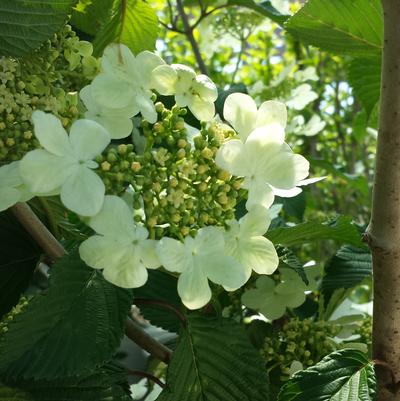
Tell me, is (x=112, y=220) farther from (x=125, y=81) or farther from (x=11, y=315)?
(x=11, y=315)

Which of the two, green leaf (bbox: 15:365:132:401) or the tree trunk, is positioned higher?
the tree trunk

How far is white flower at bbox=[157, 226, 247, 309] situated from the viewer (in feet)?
1.95

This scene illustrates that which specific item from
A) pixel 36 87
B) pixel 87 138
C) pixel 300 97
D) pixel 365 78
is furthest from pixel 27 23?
pixel 300 97

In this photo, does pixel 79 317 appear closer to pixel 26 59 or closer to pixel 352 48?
pixel 26 59

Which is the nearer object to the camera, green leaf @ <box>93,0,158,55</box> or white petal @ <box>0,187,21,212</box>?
white petal @ <box>0,187,21,212</box>

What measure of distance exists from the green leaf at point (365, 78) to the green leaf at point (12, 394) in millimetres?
593

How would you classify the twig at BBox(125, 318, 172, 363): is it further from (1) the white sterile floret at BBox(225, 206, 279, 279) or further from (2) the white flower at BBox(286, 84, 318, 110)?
(2) the white flower at BBox(286, 84, 318, 110)

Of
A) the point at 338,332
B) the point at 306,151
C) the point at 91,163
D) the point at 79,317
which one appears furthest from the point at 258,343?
the point at 306,151

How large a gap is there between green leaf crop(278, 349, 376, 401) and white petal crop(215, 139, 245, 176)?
220 mm

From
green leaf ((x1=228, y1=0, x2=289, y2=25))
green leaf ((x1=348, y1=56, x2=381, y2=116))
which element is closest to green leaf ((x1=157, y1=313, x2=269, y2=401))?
green leaf ((x1=348, y1=56, x2=381, y2=116))

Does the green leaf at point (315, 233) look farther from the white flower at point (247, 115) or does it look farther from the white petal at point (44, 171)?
the white petal at point (44, 171)

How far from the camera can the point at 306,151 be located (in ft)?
7.80

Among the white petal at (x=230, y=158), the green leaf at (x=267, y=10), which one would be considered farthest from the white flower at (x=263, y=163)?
the green leaf at (x=267, y=10)

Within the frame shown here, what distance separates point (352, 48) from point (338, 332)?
34 cm
